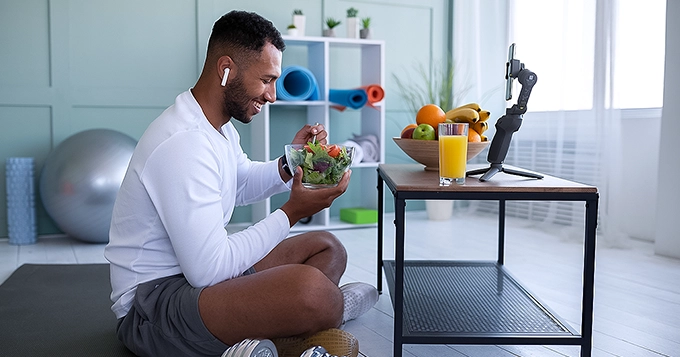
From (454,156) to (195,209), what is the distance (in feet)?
2.24

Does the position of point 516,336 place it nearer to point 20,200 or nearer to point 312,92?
point 312,92

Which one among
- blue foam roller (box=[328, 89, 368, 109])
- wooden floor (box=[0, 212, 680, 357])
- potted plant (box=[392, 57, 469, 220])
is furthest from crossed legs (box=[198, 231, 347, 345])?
potted plant (box=[392, 57, 469, 220])

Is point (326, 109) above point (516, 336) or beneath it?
above

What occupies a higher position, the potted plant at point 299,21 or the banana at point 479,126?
the potted plant at point 299,21

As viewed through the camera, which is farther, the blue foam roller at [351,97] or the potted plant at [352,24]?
the potted plant at [352,24]

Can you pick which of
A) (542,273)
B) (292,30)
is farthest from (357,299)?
(292,30)

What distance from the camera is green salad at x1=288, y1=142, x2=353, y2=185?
1.57 metres

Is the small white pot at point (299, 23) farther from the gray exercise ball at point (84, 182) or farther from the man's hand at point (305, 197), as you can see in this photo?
the man's hand at point (305, 197)

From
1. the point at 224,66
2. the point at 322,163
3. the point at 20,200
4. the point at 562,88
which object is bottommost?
the point at 20,200

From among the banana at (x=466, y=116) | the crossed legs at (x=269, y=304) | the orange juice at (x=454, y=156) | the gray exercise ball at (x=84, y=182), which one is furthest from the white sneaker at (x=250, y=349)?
the gray exercise ball at (x=84, y=182)

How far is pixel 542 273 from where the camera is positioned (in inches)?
113

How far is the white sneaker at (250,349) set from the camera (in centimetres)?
140

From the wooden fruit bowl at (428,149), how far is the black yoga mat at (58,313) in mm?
1058

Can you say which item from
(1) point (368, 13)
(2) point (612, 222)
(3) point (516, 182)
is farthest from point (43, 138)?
(2) point (612, 222)
